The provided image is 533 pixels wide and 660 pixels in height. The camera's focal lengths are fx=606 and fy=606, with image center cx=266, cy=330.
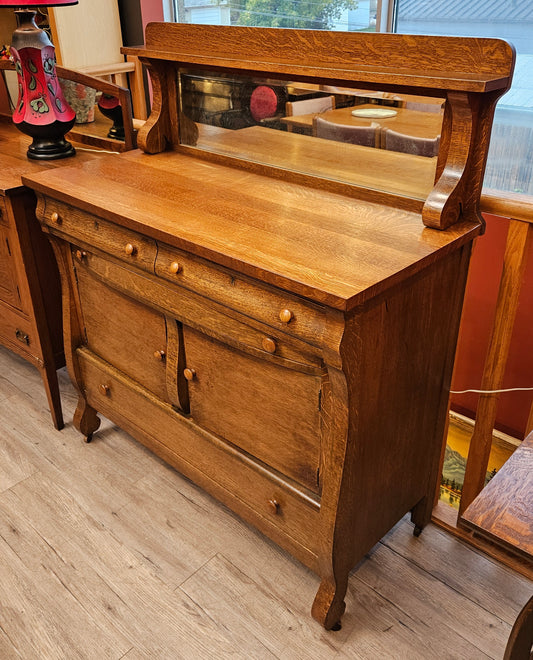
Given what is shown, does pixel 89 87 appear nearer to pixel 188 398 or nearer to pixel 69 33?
pixel 188 398

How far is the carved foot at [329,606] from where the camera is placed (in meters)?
1.42

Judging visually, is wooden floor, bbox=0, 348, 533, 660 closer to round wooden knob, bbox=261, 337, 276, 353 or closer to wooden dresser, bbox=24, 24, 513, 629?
wooden dresser, bbox=24, 24, 513, 629

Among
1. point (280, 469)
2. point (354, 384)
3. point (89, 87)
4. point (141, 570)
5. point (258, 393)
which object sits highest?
point (89, 87)

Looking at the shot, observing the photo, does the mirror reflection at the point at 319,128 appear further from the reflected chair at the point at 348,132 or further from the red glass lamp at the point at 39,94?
the red glass lamp at the point at 39,94

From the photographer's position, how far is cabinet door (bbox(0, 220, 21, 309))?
6.31ft

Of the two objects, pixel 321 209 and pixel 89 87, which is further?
pixel 89 87

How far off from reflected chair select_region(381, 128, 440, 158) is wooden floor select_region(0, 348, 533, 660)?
1068 millimetres

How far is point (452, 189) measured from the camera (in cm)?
121

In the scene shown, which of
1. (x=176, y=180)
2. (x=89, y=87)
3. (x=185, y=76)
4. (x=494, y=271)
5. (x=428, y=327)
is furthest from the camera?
(x=494, y=271)

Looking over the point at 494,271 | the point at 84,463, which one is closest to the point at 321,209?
the point at 84,463

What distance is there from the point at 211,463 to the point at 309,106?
0.94m

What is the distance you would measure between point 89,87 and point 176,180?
882 millimetres

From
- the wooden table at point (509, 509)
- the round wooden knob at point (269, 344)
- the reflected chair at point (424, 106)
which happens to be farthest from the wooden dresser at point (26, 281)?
the wooden table at point (509, 509)

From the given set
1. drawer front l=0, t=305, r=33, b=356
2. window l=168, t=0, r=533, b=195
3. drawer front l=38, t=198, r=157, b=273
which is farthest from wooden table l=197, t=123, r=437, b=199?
window l=168, t=0, r=533, b=195
